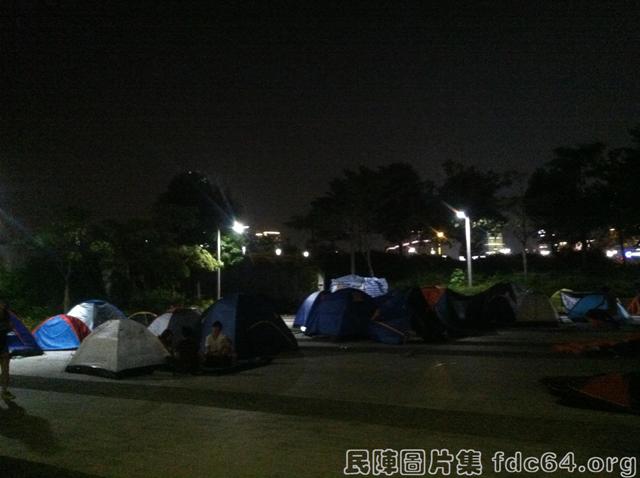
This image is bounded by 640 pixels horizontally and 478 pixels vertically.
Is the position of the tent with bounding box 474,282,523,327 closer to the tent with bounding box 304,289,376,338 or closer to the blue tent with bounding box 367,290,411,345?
the tent with bounding box 304,289,376,338

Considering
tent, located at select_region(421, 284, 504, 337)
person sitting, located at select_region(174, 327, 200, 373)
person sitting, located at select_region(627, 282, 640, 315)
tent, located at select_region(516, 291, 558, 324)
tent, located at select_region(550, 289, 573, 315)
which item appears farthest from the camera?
person sitting, located at select_region(627, 282, 640, 315)

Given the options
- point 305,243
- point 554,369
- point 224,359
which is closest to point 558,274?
point 305,243

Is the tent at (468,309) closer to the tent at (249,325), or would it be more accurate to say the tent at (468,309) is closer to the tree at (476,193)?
the tent at (249,325)

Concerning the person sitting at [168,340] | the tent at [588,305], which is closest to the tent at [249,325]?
the person sitting at [168,340]

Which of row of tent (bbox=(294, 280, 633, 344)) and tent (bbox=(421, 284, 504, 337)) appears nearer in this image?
row of tent (bbox=(294, 280, 633, 344))

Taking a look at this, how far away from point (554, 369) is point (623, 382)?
12.5ft

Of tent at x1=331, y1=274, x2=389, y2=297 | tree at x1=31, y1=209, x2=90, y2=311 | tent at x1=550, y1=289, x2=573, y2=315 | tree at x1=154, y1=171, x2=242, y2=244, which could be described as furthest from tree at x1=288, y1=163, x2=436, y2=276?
tree at x1=31, y1=209, x2=90, y2=311

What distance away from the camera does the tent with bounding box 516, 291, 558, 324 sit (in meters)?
23.3

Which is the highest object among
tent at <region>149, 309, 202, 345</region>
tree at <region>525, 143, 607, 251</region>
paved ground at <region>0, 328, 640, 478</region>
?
tree at <region>525, 143, 607, 251</region>

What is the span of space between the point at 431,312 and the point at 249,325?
637 cm

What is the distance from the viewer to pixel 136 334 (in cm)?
1328

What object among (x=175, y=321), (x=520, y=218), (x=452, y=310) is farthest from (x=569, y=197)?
(x=175, y=321)

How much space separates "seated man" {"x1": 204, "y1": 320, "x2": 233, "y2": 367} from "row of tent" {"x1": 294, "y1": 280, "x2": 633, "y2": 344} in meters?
6.30

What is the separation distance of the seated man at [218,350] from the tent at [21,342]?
6.09 metres
